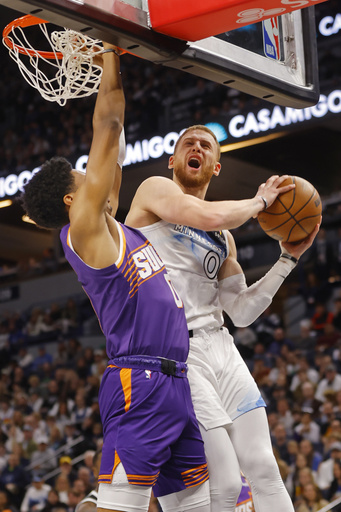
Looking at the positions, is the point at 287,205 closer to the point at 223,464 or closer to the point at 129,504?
the point at 223,464

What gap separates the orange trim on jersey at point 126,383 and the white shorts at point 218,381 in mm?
415

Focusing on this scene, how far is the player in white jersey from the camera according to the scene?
134 inches

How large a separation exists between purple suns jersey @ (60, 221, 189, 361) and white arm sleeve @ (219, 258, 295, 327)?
636mm

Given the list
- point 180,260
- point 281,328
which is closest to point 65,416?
point 281,328

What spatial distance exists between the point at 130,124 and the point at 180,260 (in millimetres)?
11067

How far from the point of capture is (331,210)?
14555mm

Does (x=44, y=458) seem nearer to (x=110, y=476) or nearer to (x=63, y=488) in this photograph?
(x=63, y=488)

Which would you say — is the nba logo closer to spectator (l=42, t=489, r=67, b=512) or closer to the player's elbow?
the player's elbow

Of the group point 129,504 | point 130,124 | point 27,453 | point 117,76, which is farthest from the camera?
point 130,124

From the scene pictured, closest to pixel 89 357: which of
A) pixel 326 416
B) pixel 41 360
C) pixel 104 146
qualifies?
pixel 41 360

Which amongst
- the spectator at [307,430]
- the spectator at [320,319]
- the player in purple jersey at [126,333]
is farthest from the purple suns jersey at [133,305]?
the spectator at [320,319]

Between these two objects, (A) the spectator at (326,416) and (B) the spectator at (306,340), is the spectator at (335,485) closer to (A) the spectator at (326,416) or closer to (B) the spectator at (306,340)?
(A) the spectator at (326,416)

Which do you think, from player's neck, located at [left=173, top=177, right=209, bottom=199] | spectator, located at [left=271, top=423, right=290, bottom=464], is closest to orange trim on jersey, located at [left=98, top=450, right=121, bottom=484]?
player's neck, located at [left=173, top=177, right=209, bottom=199]

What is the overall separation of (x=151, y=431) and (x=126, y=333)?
1.38 feet
